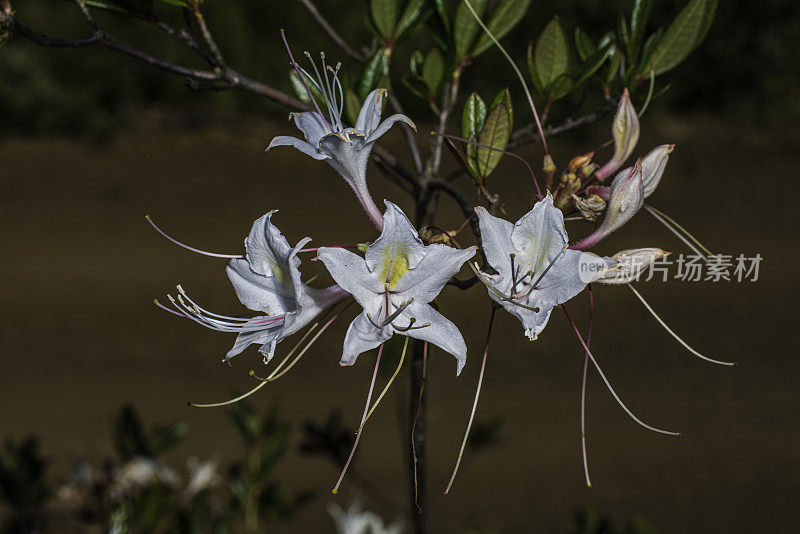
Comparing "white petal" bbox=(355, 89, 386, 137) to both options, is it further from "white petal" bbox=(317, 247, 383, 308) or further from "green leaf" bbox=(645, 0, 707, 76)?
"green leaf" bbox=(645, 0, 707, 76)

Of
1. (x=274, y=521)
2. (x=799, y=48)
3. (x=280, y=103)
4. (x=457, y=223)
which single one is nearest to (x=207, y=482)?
(x=274, y=521)

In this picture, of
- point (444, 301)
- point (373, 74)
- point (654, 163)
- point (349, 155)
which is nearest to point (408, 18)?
point (373, 74)

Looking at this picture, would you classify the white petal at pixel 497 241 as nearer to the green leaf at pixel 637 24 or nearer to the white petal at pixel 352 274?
the white petal at pixel 352 274

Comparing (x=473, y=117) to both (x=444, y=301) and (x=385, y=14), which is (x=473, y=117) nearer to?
(x=385, y=14)

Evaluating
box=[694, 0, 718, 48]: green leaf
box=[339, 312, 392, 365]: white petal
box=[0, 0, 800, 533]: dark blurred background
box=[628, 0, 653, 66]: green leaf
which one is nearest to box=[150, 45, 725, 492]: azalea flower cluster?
box=[339, 312, 392, 365]: white petal

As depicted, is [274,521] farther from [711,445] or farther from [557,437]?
[711,445]
